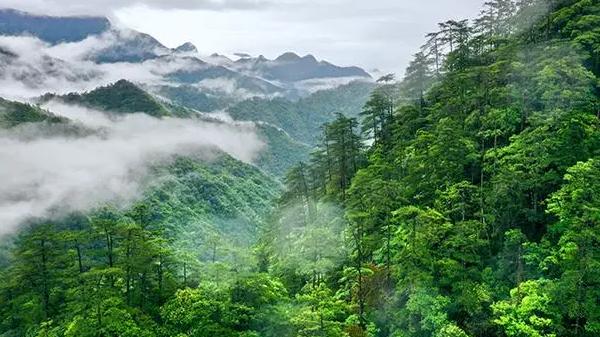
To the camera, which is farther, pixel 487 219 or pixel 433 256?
pixel 487 219

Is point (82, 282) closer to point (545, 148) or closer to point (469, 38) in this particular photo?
point (545, 148)

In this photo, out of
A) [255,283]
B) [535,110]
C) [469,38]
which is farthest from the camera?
[469,38]

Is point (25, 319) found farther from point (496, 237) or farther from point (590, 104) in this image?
point (590, 104)

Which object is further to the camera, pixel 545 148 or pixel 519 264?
pixel 545 148

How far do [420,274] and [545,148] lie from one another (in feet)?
57.9

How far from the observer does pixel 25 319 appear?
2372 inches

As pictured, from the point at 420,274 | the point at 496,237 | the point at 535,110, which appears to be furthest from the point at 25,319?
the point at 535,110

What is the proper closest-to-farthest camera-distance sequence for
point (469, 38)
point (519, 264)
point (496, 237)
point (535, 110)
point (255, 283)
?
1. point (519, 264)
2. point (255, 283)
3. point (496, 237)
4. point (535, 110)
5. point (469, 38)

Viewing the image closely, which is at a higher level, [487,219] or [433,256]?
[487,219]

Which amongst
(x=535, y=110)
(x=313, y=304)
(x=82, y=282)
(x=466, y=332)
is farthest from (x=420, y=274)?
(x=82, y=282)

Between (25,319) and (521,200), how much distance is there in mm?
53178

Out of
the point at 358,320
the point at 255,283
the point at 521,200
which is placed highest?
the point at 521,200

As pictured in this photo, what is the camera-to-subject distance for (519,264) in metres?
50.4

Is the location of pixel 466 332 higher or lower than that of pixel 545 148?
lower
